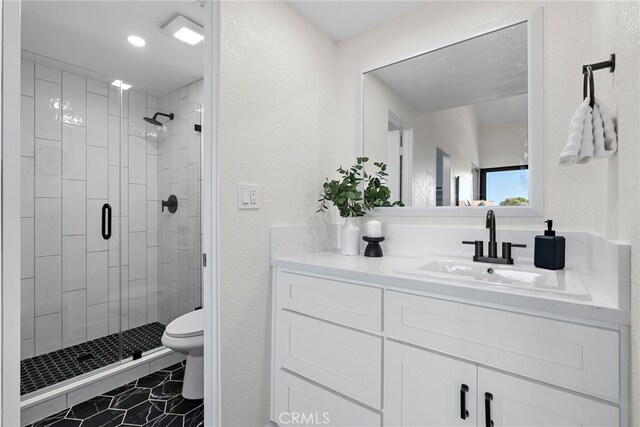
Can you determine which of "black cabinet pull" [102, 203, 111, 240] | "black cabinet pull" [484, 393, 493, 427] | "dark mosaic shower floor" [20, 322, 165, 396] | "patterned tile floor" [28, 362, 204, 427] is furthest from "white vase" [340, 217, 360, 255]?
"black cabinet pull" [102, 203, 111, 240]

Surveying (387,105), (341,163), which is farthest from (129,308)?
(387,105)

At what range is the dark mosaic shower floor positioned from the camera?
185 cm

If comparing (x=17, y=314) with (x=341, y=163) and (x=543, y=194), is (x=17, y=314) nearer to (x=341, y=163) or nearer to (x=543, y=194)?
(x=341, y=163)

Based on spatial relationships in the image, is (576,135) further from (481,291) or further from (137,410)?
(137,410)

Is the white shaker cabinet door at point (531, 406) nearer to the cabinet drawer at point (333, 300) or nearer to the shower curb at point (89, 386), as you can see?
the cabinet drawer at point (333, 300)

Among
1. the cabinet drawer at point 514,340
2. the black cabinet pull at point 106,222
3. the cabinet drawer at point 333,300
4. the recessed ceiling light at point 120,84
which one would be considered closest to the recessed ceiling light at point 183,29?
the recessed ceiling light at point 120,84

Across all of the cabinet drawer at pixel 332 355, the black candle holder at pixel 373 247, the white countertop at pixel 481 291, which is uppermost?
the black candle holder at pixel 373 247

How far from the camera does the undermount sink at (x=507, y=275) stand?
35.8 inches

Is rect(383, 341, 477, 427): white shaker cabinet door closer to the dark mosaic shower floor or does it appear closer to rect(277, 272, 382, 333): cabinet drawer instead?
rect(277, 272, 382, 333): cabinet drawer

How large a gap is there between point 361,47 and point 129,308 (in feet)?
8.64

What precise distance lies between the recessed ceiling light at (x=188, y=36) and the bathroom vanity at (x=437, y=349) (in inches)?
62.2

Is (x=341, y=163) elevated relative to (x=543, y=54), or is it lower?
lower

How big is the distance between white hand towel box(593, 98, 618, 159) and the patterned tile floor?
79.4 inches

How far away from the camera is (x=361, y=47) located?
1.89 metres
